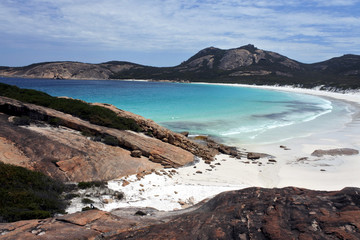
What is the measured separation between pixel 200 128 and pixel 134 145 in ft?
40.4

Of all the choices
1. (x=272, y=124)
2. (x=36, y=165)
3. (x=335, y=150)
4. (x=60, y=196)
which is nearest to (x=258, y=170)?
(x=335, y=150)

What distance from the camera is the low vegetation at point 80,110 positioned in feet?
47.0

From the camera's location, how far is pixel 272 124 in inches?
1079

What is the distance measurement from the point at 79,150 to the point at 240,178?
7.87m

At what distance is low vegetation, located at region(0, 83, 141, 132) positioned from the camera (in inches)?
563

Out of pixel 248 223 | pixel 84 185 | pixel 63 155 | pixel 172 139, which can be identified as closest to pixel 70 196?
pixel 84 185

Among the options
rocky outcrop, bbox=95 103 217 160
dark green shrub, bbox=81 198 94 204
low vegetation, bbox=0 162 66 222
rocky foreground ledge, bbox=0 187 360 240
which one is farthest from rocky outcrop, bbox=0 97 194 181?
rocky foreground ledge, bbox=0 187 360 240

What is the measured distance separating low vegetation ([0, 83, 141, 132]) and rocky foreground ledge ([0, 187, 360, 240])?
9450mm

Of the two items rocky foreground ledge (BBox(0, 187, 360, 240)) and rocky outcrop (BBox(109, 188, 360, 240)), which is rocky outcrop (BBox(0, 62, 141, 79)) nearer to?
rocky foreground ledge (BBox(0, 187, 360, 240))

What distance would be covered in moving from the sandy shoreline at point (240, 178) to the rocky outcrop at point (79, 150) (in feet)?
3.05

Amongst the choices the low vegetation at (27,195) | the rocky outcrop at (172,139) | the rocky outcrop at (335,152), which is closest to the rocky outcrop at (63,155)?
the low vegetation at (27,195)

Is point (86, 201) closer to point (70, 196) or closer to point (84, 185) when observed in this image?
point (70, 196)

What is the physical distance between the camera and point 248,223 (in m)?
4.16

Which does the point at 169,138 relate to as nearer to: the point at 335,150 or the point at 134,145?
the point at 134,145
